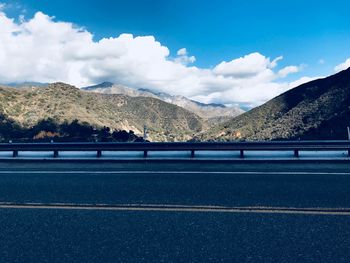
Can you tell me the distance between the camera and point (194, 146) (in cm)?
1147

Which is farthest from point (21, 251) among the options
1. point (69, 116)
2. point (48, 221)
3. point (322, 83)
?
point (322, 83)

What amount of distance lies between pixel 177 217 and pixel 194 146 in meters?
6.82

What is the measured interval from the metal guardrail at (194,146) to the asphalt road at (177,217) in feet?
8.59

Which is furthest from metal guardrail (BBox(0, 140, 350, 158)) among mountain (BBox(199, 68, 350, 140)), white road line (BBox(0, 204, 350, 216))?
mountain (BBox(199, 68, 350, 140))

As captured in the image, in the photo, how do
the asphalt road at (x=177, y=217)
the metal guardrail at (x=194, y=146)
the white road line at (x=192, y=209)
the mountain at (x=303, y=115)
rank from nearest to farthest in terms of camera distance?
the asphalt road at (x=177, y=217) → the white road line at (x=192, y=209) → the metal guardrail at (x=194, y=146) → the mountain at (x=303, y=115)

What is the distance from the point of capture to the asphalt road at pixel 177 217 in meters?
3.54

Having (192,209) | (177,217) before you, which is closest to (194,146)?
(192,209)

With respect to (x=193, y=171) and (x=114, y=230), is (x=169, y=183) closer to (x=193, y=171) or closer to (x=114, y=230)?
(x=193, y=171)

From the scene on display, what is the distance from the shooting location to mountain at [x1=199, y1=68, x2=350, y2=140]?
76.6 m

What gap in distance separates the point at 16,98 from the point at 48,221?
92.3m

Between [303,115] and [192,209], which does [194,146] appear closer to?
[192,209]

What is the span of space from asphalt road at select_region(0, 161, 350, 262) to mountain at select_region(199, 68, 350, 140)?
55062 millimetres

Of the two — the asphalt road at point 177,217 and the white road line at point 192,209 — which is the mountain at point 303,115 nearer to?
the asphalt road at point 177,217

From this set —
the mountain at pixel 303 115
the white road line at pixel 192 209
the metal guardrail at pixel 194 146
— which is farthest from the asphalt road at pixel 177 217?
the mountain at pixel 303 115
